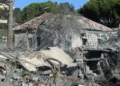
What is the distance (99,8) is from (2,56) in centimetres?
2773

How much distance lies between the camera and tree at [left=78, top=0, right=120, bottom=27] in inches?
1646

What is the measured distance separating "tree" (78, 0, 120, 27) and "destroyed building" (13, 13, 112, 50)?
31.2ft

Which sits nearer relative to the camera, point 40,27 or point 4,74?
point 4,74

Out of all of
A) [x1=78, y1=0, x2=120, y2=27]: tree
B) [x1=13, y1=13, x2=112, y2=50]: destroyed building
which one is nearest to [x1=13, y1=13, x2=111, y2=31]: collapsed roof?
[x1=13, y1=13, x2=112, y2=50]: destroyed building

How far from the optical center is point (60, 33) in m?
28.9

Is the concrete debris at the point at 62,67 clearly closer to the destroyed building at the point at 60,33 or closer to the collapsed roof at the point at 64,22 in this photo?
the destroyed building at the point at 60,33

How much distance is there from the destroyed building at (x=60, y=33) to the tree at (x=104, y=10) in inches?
375

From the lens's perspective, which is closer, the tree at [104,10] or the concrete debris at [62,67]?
the concrete debris at [62,67]

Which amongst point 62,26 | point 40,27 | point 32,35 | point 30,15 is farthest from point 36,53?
point 30,15

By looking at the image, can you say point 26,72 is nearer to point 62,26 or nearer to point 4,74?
point 4,74

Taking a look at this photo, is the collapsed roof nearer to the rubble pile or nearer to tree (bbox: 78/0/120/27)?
tree (bbox: 78/0/120/27)

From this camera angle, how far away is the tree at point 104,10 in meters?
41.8

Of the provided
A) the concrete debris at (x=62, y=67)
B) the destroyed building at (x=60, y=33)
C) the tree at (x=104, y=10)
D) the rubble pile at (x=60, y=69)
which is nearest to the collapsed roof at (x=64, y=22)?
the destroyed building at (x=60, y=33)

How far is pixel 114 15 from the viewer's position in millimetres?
41719
